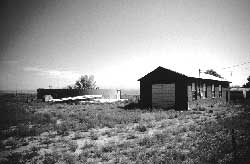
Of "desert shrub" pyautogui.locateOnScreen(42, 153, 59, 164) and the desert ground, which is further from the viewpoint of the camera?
"desert shrub" pyautogui.locateOnScreen(42, 153, 59, 164)

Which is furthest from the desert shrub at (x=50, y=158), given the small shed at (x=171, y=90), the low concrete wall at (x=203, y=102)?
the low concrete wall at (x=203, y=102)

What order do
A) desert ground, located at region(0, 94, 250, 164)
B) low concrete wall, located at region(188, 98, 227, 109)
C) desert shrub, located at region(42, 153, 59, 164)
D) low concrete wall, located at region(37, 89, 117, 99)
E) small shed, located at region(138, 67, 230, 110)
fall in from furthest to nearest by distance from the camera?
low concrete wall, located at region(37, 89, 117, 99), low concrete wall, located at region(188, 98, 227, 109), small shed, located at region(138, 67, 230, 110), desert shrub, located at region(42, 153, 59, 164), desert ground, located at region(0, 94, 250, 164)

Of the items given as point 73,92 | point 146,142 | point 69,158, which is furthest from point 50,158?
point 73,92

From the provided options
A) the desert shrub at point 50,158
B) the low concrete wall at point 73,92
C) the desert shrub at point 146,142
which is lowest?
the desert shrub at point 50,158

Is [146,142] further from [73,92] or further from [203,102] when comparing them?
[73,92]

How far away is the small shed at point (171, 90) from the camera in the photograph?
2156 cm

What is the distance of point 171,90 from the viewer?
22.4m

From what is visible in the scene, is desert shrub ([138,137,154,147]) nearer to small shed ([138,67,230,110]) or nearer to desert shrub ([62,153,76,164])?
desert shrub ([62,153,76,164])

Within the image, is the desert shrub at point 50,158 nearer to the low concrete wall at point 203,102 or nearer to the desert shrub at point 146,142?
the desert shrub at point 146,142

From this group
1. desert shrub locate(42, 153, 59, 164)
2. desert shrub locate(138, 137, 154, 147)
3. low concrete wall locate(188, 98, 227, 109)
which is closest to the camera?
desert shrub locate(42, 153, 59, 164)

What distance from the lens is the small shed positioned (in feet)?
70.7

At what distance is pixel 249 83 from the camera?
212ft

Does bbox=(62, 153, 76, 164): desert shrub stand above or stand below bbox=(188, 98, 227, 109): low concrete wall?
below

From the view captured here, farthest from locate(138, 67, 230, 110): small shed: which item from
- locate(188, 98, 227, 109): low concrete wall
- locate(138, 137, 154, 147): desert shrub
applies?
locate(138, 137, 154, 147): desert shrub
